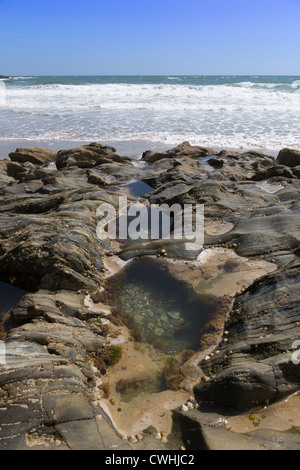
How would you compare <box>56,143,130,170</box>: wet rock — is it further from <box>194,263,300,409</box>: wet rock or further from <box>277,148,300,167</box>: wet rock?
<box>194,263,300,409</box>: wet rock

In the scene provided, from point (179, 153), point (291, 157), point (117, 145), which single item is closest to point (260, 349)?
point (291, 157)

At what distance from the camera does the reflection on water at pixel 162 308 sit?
489 centimetres

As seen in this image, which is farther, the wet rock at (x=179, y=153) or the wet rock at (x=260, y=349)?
the wet rock at (x=179, y=153)

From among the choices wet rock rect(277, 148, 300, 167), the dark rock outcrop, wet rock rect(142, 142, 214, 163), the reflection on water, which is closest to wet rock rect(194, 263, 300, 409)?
the reflection on water

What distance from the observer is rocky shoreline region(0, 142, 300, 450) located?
332cm

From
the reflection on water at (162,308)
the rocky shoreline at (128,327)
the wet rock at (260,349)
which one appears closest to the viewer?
the rocky shoreline at (128,327)

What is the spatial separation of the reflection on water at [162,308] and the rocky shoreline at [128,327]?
172 mm

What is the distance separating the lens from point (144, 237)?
8.09 m

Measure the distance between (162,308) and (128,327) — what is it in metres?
0.66

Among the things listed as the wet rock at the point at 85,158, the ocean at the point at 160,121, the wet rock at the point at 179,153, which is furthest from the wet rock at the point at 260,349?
the ocean at the point at 160,121

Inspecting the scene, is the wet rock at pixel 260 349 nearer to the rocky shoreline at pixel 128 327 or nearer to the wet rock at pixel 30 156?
the rocky shoreline at pixel 128 327

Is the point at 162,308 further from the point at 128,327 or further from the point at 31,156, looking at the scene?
the point at 31,156

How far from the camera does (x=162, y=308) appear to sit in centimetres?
546
